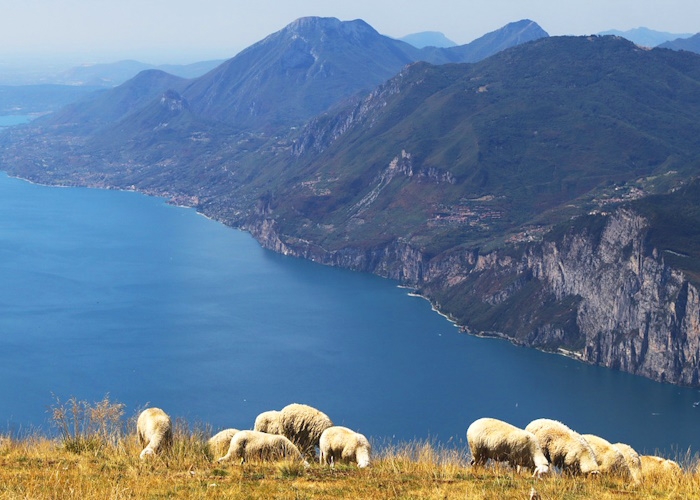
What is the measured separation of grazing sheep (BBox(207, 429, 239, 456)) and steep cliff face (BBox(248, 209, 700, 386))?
126 meters

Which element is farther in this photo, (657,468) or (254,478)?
(657,468)

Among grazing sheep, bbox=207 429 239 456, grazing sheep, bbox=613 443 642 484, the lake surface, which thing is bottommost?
the lake surface

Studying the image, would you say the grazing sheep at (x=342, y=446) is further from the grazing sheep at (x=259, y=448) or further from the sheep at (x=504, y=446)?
the sheep at (x=504, y=446)

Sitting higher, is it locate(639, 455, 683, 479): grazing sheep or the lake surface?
locate(639, 455, 683, 479): grazing sheep

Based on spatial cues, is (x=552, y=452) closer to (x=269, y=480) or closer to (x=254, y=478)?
(x=269, y=480)

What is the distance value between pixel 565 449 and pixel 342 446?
17.2 ft

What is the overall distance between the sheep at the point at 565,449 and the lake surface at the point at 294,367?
6999 centimetres

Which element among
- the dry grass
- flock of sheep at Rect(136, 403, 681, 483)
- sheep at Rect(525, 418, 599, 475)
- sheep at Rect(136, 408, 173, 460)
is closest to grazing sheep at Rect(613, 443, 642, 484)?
flock of sheep at Rect(136, 403, 681, 483)

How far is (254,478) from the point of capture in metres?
18.6

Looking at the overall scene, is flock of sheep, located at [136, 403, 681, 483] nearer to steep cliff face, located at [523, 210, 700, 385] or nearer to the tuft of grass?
the tuft of grass

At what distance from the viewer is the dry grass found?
17.2 m

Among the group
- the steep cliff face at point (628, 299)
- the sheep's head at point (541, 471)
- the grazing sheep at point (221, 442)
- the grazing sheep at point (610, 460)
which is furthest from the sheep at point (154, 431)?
the steep cliff face at point (628, 299)

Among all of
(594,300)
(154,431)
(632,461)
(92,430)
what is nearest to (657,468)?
(632,461)

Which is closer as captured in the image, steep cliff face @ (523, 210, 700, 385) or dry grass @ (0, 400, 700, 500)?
dry grass @ (0, 400, 700, 500)
